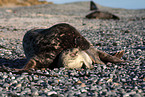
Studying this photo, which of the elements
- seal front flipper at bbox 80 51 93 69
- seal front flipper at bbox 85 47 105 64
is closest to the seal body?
seal front flipper at bbox 85 47 105 64

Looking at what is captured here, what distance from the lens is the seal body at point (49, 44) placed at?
471 centimetres

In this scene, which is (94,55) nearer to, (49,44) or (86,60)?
(86,60)

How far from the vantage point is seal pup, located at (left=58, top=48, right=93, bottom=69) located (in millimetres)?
4578

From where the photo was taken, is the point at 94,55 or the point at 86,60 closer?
the point at 86,60

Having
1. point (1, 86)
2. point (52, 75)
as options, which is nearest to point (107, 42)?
point (52, 75)

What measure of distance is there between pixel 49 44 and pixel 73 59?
810 millimetres

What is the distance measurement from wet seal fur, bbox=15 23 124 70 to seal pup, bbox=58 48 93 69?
227 millimetres

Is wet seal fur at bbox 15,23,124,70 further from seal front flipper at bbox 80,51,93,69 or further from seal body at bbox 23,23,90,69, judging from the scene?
seal front flipper at bbox 80,51,93,69

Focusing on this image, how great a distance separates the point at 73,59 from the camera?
15.0 feet

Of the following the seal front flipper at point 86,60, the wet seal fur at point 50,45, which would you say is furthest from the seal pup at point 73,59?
the wet seal fur at point 50,45

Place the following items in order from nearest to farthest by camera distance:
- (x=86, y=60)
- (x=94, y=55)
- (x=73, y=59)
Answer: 1. (x=73, y=59)
2. (x=86, y=60)
3. (x=94, y=55)

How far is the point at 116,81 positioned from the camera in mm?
3924

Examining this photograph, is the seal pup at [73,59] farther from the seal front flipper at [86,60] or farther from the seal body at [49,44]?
the seal body at [49,44]

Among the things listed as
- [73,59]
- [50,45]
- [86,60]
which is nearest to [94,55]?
[86,60]
